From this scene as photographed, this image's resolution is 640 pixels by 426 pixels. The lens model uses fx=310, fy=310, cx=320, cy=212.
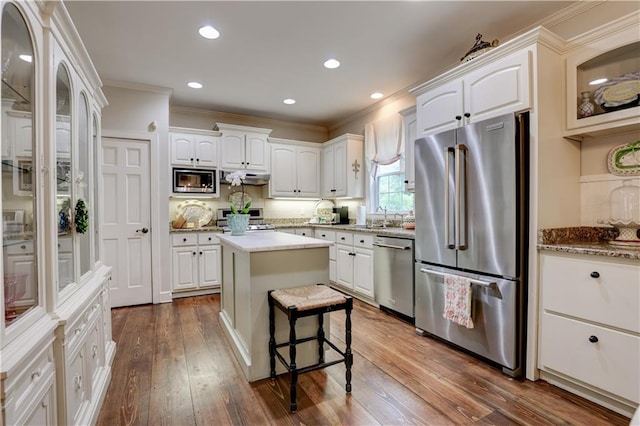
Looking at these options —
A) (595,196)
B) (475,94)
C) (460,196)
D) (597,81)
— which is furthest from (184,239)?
(597,81)

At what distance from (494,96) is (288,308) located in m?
2.08

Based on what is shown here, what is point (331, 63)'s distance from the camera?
3.26 metres

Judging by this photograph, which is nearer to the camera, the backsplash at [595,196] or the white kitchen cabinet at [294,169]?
the backsplash at [595,196]

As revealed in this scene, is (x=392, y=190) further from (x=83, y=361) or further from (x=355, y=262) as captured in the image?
(x=83, y=361)

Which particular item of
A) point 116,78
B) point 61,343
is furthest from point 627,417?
point 116,78

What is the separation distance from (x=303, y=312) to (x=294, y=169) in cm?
361

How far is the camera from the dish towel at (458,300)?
2.34m

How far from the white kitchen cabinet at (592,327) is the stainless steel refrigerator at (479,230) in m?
0.17

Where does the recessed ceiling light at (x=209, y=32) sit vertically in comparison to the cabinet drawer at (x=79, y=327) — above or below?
above

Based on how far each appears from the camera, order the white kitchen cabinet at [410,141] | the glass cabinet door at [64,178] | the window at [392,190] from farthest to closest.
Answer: the window at [392,190] → the white kitchen cabinet at [410,141] → the glass cabinet door at [64,178]

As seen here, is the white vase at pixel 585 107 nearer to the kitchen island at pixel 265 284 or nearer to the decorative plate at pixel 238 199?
the kitchen island at pixel 265 284

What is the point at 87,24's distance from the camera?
8.38 ft

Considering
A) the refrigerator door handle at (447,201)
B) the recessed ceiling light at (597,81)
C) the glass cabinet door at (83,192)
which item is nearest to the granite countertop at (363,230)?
the refrigerator door handle at (447,201)

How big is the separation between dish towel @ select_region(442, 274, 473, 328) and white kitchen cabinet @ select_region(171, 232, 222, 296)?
2.80m
